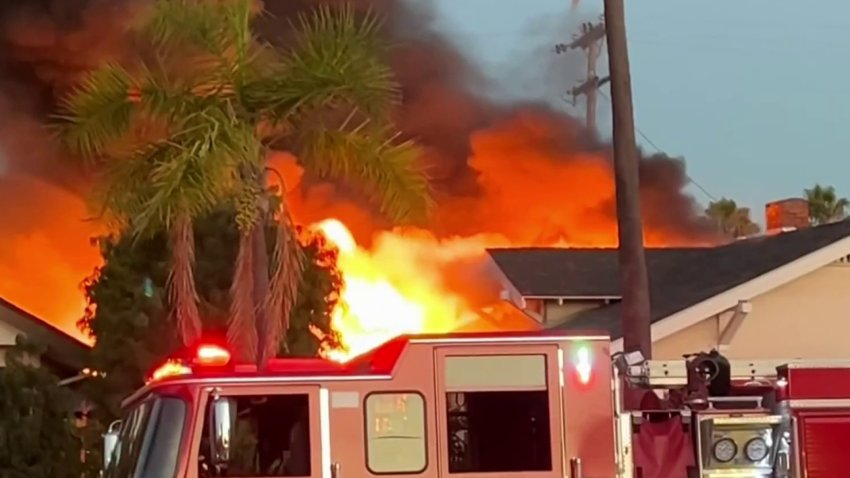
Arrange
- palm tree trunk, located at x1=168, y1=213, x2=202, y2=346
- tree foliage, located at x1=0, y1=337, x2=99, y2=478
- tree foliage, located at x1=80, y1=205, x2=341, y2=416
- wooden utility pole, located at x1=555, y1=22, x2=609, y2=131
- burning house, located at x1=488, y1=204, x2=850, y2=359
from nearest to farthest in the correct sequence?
palm tree trunk, located at x1=168, y1=213, x2=202, y2=346 < tree foliage, located at x1=0, y1=337, x2=99, y2=478 < tree foliage, located at x1=80, y1=205, x2=341, y2=416 < burning house, located at x1=488, y1=204, x2=850, y2=359 < wooden utility pole, located at x1=555, y1=22, x2=609, y2=131

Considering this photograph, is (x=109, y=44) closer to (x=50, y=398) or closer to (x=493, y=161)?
(x=493, y=161)

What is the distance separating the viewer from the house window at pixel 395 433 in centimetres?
755

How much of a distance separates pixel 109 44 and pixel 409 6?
20.0 ft

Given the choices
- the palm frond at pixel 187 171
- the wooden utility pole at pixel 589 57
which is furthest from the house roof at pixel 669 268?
the wooden utility pole at pixel 589 57

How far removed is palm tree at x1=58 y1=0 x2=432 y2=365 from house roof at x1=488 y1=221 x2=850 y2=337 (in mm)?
6357

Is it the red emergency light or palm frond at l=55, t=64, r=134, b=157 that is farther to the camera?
palm frond at l=55, t=64, r=134, b=157

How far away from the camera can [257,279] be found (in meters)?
11.0

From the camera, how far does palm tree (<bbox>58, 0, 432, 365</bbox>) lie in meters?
10.7

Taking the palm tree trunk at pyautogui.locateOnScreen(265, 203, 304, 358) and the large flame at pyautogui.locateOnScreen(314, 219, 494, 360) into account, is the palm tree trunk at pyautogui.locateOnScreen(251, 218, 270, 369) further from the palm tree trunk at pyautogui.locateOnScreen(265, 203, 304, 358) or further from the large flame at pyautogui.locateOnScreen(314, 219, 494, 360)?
the large flame at pyautogui.locateOnScreen(314, 219, 494, 360)

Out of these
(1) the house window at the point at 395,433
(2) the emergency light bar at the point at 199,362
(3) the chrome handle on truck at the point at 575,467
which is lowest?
(3) the chrome handle on truck at the point at 575,467

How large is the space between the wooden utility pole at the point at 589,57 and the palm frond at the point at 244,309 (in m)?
20.3

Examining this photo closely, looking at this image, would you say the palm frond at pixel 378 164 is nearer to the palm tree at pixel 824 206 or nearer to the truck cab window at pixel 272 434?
the truck cab window at pixel 272 434

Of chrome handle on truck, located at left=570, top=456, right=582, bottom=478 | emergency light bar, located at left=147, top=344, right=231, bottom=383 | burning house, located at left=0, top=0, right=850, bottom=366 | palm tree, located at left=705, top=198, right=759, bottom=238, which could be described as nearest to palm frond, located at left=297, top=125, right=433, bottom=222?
emergency light bar, located at left=147, top=344, right=231, bottom=383

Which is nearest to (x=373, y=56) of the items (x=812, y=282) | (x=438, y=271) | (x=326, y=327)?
(x=326, y=327)
